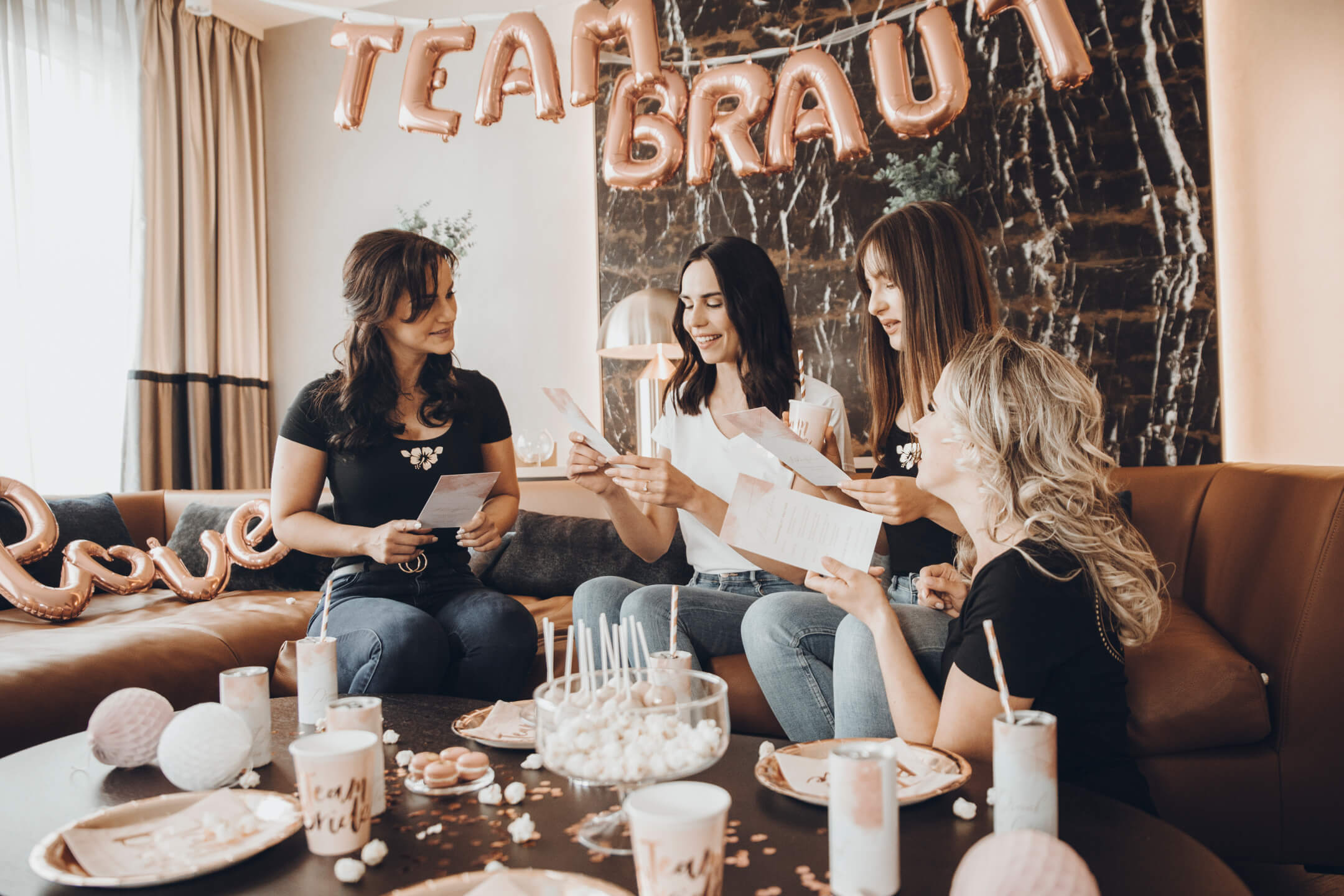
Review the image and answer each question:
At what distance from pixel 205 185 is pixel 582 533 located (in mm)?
2794

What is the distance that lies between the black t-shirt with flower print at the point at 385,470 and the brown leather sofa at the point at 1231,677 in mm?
480

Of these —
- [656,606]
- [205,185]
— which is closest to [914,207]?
[656,606]

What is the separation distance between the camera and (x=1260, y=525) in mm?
1864

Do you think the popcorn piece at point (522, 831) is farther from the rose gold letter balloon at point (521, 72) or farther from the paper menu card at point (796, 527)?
the rose gold letter balloon at point (521, 72)

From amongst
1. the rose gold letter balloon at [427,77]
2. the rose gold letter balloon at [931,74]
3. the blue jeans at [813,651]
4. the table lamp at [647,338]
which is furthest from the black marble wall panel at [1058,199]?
the blue jeans at [813,651]

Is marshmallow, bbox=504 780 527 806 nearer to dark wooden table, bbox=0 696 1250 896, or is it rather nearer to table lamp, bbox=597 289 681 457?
dark wooden table, bbox=0 696 1250 896

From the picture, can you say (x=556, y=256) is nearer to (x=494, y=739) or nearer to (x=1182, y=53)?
(x=1182, y=53)

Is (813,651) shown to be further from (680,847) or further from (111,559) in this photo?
(111,559)

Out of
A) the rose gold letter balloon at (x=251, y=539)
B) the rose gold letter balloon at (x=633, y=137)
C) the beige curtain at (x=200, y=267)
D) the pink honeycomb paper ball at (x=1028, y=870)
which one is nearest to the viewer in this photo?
the pink honeycomb paper ball at (x=1028, y=870)

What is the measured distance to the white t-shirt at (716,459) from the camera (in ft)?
6.39

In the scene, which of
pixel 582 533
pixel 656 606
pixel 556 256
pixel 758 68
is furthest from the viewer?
pixel 556 256

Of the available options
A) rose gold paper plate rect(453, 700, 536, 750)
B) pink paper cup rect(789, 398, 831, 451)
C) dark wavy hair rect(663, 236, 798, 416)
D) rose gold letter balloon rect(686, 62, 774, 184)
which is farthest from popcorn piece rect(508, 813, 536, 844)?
rose gold letter balloon rect(686, 62, 774, 184)

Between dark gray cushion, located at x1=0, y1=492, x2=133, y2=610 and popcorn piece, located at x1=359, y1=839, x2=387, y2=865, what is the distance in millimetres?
2197

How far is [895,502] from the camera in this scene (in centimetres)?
141
